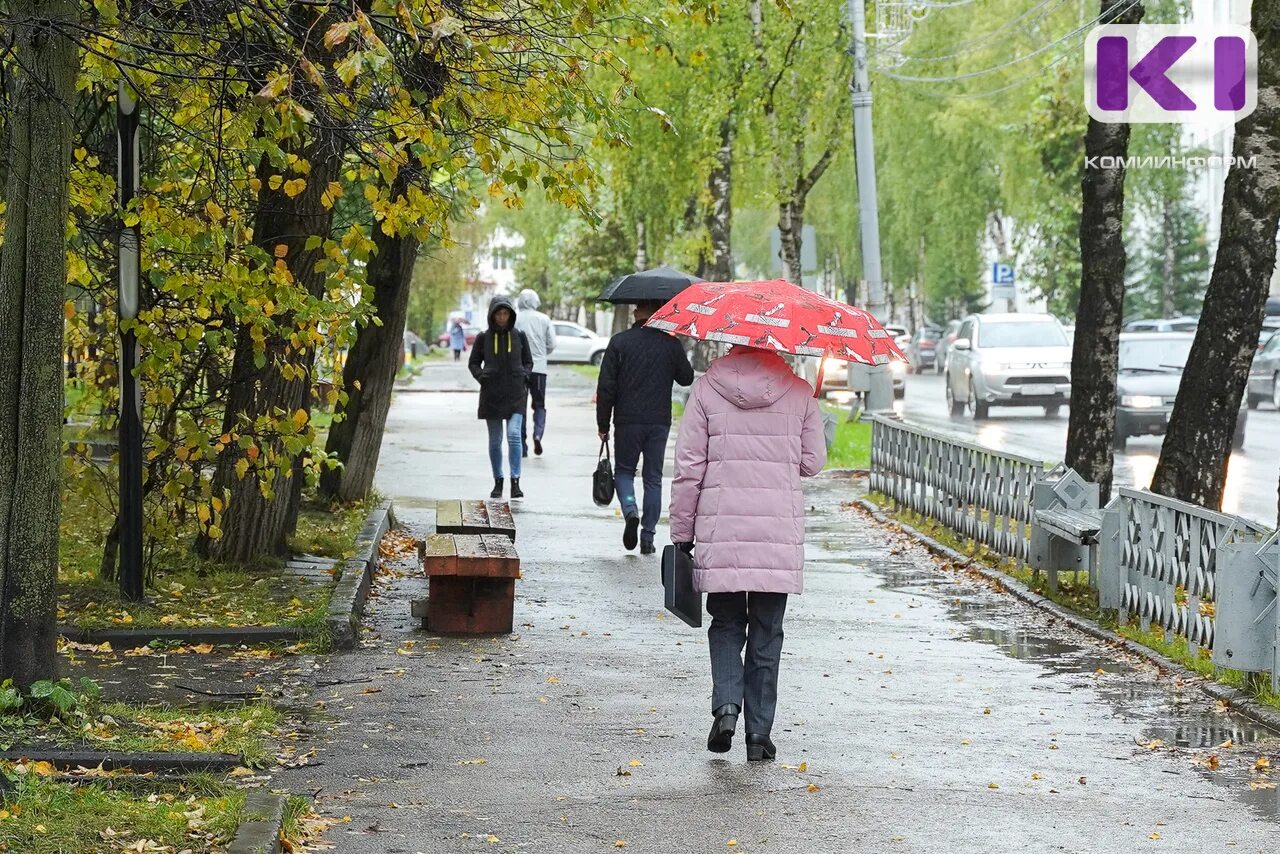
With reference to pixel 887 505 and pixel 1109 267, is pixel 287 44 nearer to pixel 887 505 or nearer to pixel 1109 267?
pixel 1109 267

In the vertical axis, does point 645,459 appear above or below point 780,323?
below

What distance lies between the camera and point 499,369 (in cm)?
1708

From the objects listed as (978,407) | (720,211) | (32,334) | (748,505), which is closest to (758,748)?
(748,505)

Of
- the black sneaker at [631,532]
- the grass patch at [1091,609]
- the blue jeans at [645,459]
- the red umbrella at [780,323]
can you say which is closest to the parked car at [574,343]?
the grass patch at [1091,609]

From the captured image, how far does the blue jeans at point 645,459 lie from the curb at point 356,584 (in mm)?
1844

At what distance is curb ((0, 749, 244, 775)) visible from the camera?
6.59m

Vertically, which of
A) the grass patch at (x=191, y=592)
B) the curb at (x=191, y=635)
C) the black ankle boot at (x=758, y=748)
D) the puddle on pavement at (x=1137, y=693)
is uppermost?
the grass patch at (x=191, y=592)

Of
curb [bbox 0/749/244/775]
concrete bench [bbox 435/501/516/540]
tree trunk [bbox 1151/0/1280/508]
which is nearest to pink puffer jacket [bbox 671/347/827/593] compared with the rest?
curb [bbox 0/749/244/775]

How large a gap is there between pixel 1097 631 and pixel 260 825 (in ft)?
19.3

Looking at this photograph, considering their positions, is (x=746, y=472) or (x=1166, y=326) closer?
(x=746, y=472)

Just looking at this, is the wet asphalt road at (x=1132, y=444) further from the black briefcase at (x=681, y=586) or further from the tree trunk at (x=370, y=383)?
the black briefcase at (x=681, y=586)

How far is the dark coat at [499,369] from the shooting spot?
55.6 feet

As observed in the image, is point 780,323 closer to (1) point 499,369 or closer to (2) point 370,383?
(2) point 370,383

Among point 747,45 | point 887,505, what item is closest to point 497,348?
point 887,505
